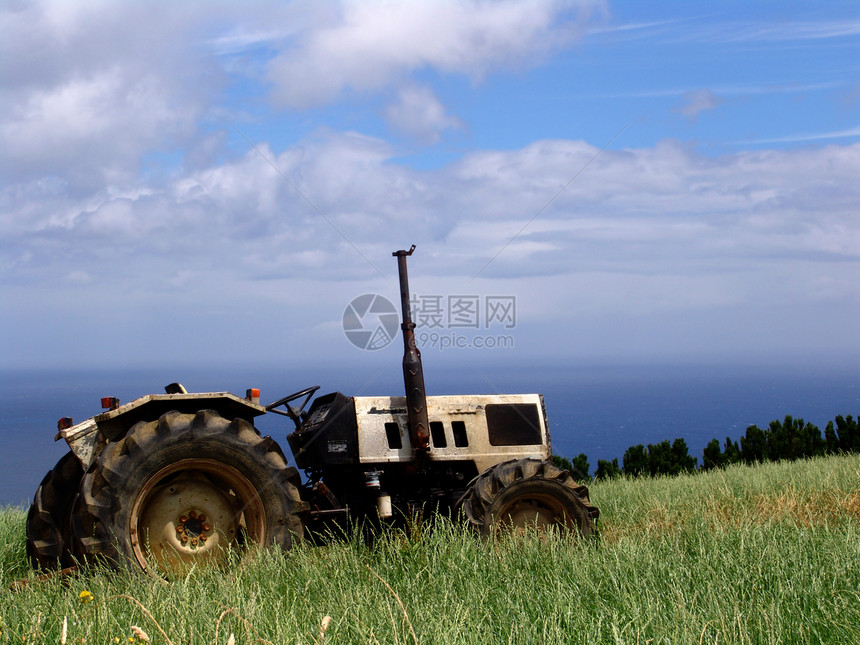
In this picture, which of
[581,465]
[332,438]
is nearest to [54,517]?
[332,438]

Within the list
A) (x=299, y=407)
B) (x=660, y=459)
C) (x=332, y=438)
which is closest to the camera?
(x=332, y=438)

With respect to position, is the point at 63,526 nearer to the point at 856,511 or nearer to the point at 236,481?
the point at 236,481

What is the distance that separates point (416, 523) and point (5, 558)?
377 cm

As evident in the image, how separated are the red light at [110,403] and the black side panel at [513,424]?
10.5ft

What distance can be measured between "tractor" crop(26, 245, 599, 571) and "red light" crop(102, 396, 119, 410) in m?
0.02

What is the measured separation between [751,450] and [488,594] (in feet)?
48.3

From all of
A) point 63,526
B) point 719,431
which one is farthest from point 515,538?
point 719,431

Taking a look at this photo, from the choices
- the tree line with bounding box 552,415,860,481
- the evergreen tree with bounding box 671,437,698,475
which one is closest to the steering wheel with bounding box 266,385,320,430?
the tree line with bounding box 552,415,860,481

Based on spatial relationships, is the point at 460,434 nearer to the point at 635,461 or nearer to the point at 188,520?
the point at 188,520

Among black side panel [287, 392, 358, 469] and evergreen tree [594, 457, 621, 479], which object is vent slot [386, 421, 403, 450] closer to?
black side panel [287, 392, 358, 469]

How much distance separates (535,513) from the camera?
6652 mm

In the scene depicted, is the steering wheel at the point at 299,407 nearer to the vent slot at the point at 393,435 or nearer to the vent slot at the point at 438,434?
the vent slot at the point at 393,435

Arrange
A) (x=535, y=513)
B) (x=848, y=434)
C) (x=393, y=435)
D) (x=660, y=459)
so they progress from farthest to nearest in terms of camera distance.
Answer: (x=660, y=459) < (x=848, y=434) < (x=393, y=435) < (x=535, y=513)

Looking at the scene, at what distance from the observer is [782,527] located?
634cm
